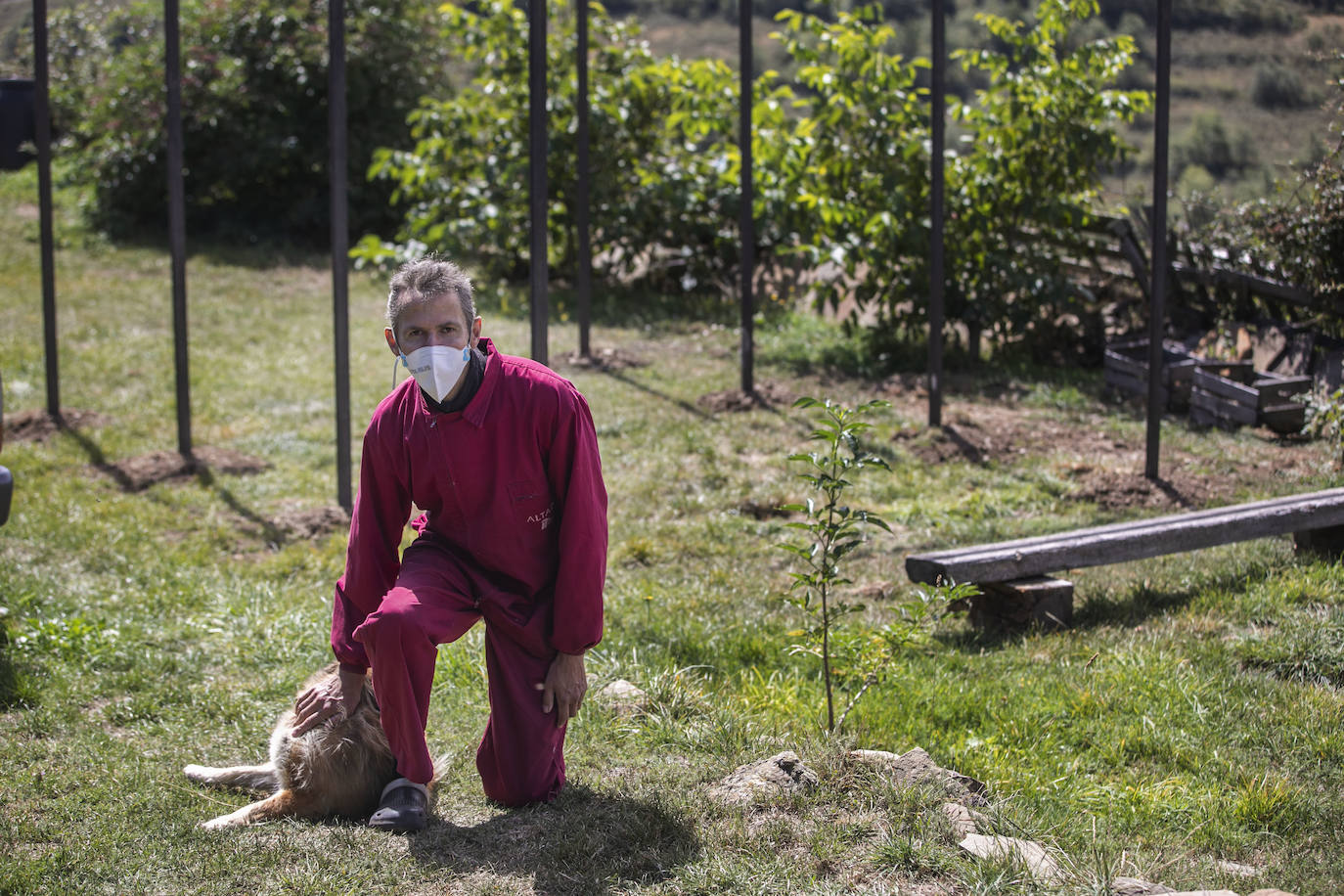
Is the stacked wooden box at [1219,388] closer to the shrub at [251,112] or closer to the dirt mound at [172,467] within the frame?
the dirt mound at [172,467]

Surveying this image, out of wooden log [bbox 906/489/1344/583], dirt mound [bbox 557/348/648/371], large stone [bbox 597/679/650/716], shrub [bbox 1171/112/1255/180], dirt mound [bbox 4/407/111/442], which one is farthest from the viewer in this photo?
shrub [bbox 1171/112/1255/180]

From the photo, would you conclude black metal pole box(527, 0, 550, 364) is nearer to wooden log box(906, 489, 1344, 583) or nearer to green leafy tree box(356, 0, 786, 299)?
wooden log box(906, 489, 1344, 583)

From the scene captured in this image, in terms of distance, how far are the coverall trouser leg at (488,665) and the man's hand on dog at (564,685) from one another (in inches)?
2.3

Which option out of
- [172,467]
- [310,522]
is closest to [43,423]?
[172,467]

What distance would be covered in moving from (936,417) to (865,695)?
4.40 meters

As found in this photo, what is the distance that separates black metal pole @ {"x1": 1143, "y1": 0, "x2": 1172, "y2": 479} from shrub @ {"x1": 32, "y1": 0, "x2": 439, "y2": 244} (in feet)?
39.4

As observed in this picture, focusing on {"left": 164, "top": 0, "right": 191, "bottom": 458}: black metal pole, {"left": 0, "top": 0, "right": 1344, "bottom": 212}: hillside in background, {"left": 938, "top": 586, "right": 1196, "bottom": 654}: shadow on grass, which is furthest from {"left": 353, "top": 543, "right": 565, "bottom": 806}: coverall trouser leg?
{"left": 0, "top": 0, "right": 1344, "bottom": 212}: hillside in background

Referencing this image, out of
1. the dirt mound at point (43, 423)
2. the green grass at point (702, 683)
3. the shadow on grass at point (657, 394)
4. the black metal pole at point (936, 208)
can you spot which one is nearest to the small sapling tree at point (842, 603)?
the green grass at point (702, 683)

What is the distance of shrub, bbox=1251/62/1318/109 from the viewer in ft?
45.9

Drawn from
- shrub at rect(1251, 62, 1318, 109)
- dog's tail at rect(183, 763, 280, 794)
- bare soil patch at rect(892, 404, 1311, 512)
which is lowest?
dog's tail at rect(183, 763, 280, 794)

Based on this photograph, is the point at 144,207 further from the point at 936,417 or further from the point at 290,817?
the point at 290,817

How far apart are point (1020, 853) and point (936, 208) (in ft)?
19.6

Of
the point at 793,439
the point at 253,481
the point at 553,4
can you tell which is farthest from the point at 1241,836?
the point at 553,4

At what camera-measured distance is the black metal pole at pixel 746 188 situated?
8797 mm
